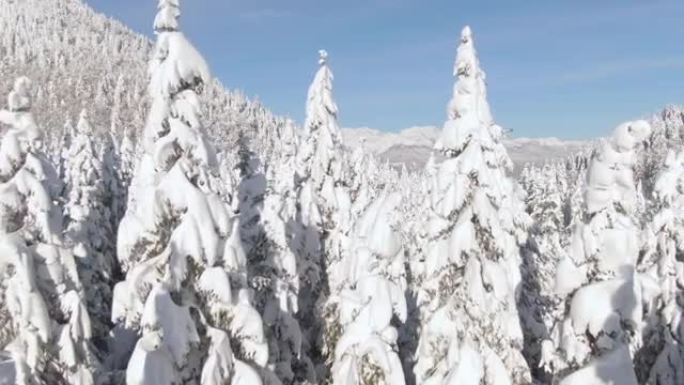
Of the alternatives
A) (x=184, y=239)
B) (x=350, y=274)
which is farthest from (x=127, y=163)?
(x=184, y=239)

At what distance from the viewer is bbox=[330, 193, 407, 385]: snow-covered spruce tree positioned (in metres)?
17.4

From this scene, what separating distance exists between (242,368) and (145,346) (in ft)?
7.07

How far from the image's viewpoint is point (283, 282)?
78.5 feet

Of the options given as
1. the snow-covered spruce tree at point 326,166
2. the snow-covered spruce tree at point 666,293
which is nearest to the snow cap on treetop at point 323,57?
the snow-covered spruce tree at point 326,166

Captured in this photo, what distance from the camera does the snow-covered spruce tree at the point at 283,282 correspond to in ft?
74.7

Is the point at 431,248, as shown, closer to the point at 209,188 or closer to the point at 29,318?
the point at 209,188

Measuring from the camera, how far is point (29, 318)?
1482 centimetres

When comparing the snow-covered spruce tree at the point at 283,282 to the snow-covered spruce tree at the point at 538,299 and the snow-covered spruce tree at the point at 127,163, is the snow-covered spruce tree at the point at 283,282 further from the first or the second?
the snow-covered spruce tree at the point at 127,163

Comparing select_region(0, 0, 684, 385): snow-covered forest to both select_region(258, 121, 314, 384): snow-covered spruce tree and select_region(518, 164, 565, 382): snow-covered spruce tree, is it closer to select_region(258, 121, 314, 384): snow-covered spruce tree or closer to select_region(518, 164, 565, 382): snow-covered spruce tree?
select_region(258, 121, 314, 384): snow-covered spruce tree

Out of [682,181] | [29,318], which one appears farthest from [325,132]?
[29,318]

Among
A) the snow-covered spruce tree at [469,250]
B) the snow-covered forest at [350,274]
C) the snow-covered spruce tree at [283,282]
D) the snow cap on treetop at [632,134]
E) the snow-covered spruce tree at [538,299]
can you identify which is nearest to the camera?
the snow cap on treetop at [632,134]

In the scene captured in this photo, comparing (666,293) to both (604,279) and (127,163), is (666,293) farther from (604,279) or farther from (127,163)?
(127,163)

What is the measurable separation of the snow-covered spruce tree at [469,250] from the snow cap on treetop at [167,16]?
644cm

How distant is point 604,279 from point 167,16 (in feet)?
32.1
